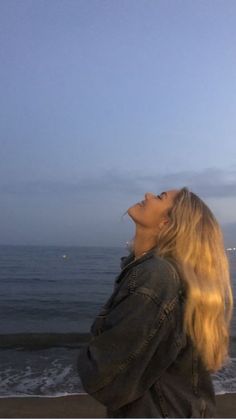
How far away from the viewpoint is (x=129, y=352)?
1637 millimetres

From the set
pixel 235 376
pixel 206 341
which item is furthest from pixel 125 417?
pixel 235 376

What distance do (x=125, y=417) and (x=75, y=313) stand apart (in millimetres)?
17094

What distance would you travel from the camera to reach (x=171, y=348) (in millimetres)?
1694

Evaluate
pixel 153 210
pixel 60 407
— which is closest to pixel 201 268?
pixel 153 210

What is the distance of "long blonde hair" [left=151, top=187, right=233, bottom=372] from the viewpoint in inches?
70.2

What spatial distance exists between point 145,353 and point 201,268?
444 mm

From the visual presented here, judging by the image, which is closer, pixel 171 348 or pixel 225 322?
pixel 171 348

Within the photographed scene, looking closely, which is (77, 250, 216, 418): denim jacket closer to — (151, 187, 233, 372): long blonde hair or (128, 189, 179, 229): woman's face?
(151, 187, 233, 372): long blonde hair

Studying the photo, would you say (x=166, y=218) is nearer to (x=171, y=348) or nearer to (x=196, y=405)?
(x=171, y=348)

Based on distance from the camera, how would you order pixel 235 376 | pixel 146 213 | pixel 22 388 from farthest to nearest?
pixel 235 376, pixel 22 388, pixel 146 213

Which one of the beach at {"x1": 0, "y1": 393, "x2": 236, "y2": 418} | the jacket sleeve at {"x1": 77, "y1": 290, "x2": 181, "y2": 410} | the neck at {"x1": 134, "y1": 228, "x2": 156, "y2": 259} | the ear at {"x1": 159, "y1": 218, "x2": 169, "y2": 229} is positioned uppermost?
the ear at {"x1": 159, "y1": 218, "x2": 169, "y2": 229}

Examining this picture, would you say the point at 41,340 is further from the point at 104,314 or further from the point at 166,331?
the point at 166,331

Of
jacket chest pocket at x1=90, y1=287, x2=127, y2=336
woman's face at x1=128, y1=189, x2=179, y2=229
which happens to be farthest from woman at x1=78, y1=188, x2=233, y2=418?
woman's face at x1=128, y1=189, x2=179, y2=229

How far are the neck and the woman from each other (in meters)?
0.08
